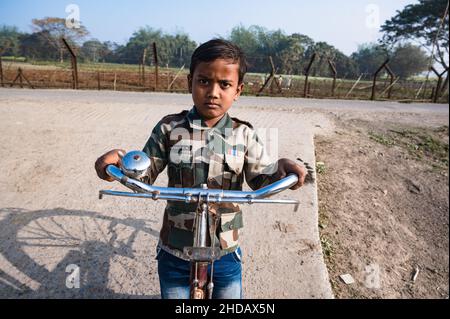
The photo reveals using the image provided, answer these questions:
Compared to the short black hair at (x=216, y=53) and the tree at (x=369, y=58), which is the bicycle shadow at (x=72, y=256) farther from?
the tree at (x=369, y=58)

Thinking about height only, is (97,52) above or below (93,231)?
above

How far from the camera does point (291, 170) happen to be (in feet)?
4.91

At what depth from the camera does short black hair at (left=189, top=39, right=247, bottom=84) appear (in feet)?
5.17

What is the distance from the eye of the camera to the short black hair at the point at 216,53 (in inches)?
62.1

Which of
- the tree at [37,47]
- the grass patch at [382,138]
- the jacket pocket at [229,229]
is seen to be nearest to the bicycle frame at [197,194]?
the jacket pocket at [229,229]

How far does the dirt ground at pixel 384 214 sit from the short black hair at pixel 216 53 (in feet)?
8.55

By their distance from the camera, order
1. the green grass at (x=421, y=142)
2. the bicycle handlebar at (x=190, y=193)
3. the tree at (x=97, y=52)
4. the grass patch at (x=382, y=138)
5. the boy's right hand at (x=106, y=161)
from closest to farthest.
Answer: the bicycle handlebar at (x=190, y=193) → the boy's right hand at (x=106, y=161) → the green grass at (x=421, y=142) → the grass patch at (x=382, y=138) → the tree at (x=97, y=52)

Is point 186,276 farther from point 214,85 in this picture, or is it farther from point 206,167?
point 214,85

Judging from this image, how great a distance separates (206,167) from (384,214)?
13.1ft

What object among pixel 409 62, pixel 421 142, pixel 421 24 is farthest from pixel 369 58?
pixel 421 142

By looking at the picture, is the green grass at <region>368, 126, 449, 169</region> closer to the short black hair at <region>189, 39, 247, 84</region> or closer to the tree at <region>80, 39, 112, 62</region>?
the short black hair at <region>189, 39, 247, 84</region>

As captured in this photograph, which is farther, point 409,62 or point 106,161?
point 409,62

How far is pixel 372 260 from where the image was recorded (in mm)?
3914
